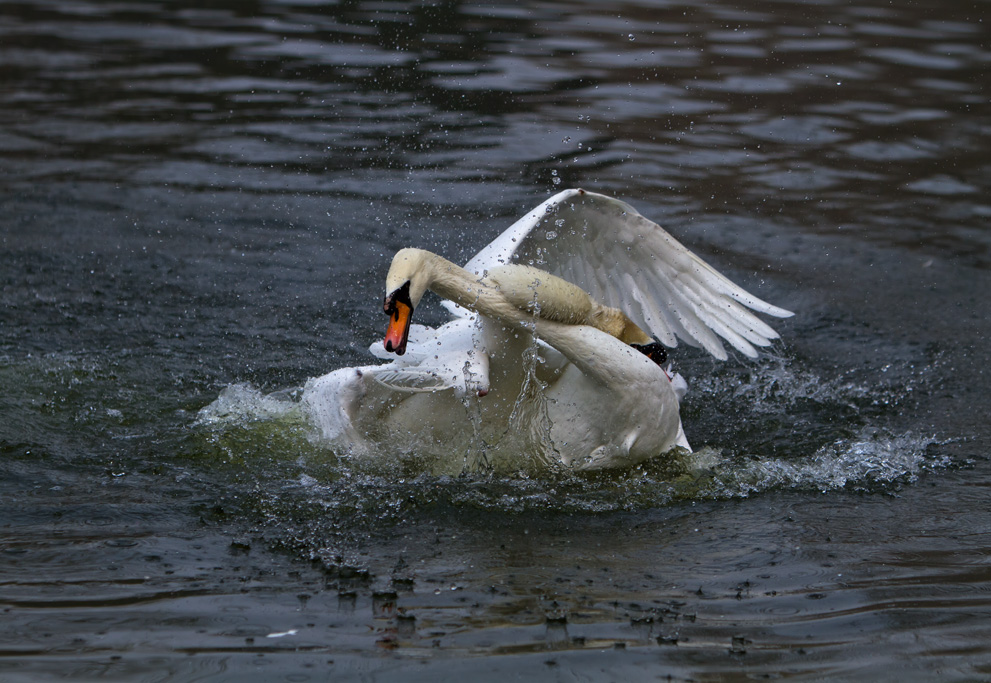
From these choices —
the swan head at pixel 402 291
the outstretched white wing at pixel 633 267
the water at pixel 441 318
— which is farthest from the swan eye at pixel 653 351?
the swan head at pixel 402 291

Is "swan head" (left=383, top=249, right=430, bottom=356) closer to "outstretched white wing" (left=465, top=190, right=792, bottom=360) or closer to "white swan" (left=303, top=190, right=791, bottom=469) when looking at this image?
"white swan" (left=303, top=190, right=791, bottom=469)

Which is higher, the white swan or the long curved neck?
the long curved neck

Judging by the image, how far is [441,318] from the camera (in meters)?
9.22

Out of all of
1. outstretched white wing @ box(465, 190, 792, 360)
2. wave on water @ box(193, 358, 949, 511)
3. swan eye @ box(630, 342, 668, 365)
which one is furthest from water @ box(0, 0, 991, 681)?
outstretched white wing @ box(465, 190, 792, 360)

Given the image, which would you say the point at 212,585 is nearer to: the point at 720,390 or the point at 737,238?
the point at 720,390

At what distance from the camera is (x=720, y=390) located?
7.75 meters

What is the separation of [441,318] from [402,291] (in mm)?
4317

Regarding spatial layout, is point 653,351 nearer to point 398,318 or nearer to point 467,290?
point 467,290

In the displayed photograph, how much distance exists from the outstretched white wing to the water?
0.74 m

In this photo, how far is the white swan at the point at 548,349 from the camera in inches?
217

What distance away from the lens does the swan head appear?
15.7 ft

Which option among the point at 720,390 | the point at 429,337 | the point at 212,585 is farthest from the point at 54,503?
the point at 720,390

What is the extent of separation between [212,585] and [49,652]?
74 centimetres

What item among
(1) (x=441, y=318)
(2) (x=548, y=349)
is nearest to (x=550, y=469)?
(2) (x=548, y=349)
